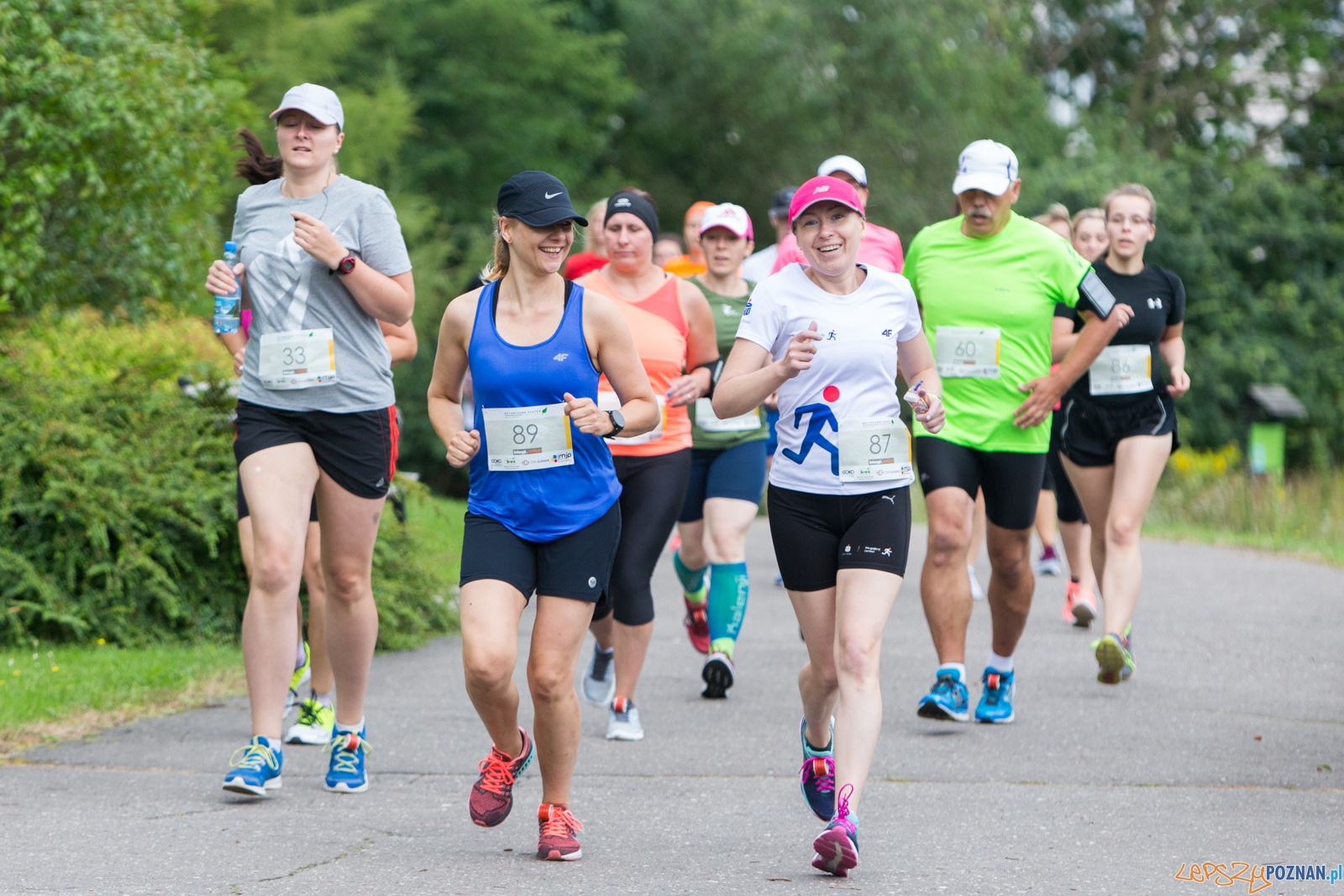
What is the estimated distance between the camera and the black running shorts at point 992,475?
687 cm

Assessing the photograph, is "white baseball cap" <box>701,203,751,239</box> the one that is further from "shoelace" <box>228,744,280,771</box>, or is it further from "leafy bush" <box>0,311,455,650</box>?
"shoelace" <box>228,744,280,771</box>

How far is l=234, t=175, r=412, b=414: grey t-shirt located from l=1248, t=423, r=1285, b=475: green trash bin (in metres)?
19.4

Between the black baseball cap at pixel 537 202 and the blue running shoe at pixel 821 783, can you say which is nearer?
the black baseball cap at pixel 537 202

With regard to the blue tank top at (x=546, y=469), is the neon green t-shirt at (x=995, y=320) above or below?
above

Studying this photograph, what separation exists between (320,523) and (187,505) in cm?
261

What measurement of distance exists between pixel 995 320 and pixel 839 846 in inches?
122

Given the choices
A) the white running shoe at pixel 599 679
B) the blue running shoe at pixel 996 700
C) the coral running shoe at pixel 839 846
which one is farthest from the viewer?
the white running shoe at pixel 599 679

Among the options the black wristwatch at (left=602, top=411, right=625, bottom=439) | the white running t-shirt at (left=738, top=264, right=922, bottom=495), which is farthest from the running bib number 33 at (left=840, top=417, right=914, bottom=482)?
the black wristwatch at (left=602, top=411, right=625, bottom=439)

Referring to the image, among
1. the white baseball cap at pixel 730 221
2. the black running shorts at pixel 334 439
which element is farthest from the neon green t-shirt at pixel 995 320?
the black running shorts at pixel 334 439

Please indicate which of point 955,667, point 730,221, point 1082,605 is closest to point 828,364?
point 955,667

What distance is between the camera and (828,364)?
519cm

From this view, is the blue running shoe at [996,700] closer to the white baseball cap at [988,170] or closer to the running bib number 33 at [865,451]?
the white baseball cap at [988,170]

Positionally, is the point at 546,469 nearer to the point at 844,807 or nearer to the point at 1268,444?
the point at 844,807

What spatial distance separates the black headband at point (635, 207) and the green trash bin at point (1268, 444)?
17.8 metres
